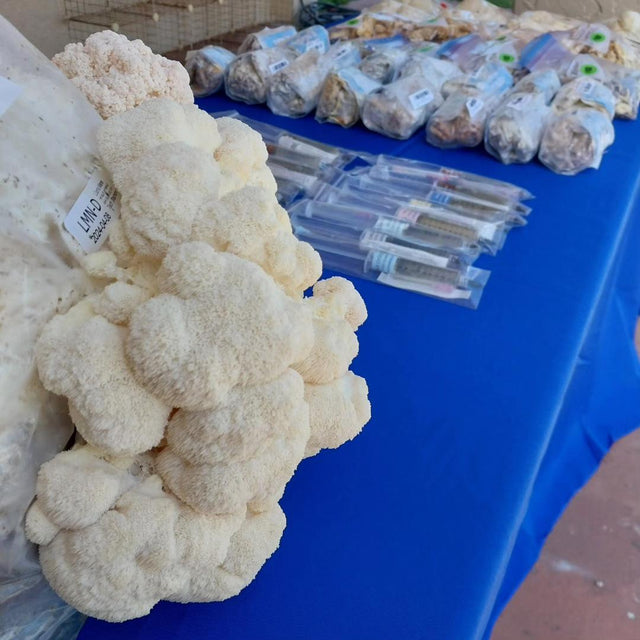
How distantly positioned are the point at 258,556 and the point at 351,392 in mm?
161

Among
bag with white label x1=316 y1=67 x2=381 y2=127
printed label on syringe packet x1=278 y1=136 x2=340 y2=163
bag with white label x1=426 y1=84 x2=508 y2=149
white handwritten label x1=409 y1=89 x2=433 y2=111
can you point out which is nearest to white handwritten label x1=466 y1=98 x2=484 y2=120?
bag with white label x1=426 y1=84 x2=508 y2=149

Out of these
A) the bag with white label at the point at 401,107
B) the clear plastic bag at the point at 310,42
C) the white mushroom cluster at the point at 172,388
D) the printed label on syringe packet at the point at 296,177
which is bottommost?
the printed label on syringe packet at the point at 296,177

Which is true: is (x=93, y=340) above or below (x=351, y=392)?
above

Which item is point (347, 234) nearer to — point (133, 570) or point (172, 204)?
point (172, 204)

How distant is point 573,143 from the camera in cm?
142

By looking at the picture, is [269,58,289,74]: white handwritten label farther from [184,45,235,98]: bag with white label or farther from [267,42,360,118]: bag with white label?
[184,45,235,98]: bag with white label

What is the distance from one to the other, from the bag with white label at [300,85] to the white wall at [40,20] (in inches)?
40.5

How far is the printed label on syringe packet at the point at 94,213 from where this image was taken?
0.51 m

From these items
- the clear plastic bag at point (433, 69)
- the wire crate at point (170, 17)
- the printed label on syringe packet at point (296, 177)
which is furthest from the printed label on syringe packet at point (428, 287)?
the wire crate at point (170, 17)

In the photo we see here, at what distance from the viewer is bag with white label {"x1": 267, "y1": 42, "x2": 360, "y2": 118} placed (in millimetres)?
1606

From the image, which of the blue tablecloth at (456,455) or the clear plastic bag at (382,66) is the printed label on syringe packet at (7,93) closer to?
the blue tablecloth at (456,455)

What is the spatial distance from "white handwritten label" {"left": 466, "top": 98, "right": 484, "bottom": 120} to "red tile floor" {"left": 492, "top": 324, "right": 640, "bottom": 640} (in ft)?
3.03

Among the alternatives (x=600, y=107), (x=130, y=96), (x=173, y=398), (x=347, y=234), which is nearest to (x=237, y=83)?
(x=347, y=234)

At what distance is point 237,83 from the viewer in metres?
1.68
